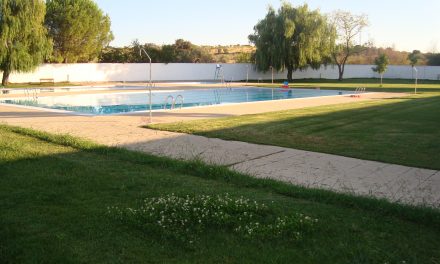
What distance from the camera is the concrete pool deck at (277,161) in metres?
4.91

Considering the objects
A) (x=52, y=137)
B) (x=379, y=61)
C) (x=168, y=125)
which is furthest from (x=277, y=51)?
(x=52, y=137)

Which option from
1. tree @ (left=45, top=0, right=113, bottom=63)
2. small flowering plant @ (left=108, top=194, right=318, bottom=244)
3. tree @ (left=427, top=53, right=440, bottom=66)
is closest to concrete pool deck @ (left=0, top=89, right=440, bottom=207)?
Result: small flowering plant @ (left=108, top=194, right=318, bottom=244)

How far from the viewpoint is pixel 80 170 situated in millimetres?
5453

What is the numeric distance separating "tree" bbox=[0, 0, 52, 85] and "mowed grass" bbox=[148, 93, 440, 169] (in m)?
17.2

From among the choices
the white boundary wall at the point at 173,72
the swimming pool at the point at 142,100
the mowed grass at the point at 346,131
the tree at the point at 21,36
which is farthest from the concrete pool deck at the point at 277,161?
the white boundary wall at the point at 173,72

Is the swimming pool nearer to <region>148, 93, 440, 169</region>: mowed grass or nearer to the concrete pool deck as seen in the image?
<region>148, 93, 440, 169</region>: mowed grass

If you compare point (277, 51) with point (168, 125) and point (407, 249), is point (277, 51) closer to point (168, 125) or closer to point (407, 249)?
point (168, 125)

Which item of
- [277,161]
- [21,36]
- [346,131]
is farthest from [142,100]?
[277,161]

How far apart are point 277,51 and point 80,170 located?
31167 millimetres

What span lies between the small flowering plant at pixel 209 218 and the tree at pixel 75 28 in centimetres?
2966

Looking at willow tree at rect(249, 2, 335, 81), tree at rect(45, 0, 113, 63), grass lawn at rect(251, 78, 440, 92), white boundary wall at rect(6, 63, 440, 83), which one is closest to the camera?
grass lawn at rect(251, 78, 440, 92)

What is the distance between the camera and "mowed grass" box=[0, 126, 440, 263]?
3016 mm

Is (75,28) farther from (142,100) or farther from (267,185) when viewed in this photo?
(267,185)

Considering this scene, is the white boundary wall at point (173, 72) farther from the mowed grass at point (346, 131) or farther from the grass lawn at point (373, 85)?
the mowed grass at point (346, 131)
